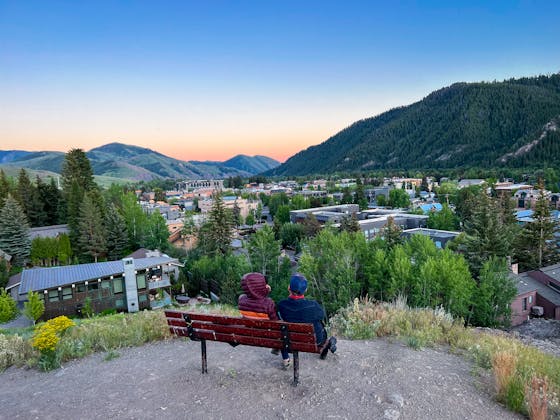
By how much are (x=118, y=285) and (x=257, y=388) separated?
25214 millimetres

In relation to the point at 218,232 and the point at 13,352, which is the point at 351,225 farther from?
the point at 13,352

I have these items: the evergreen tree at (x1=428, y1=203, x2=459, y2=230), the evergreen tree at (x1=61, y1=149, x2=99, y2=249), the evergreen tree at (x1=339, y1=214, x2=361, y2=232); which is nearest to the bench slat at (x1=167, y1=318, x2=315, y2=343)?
the evergreen tree at (x1=339, y1=214, x2=361, y2=232)

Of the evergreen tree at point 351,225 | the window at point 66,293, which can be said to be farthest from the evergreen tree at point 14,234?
the evergreen tree at point 351,225

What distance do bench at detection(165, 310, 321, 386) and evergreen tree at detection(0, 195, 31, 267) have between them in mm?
40717

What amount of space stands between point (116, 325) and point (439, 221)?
177ft

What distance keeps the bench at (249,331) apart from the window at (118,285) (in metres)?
23.9

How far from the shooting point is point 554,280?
2780cm

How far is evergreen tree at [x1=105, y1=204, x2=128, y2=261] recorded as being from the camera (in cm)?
4203


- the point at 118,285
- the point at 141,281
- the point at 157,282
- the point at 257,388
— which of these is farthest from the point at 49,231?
the point at 257,388

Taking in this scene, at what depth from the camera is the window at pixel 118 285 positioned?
→ 87.4 ft

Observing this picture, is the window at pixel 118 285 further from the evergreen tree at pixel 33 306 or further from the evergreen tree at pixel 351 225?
the evergreen tree at pixel 351 225

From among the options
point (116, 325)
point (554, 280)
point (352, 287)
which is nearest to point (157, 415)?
point (116, 325)

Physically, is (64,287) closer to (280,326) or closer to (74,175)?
(280,326)

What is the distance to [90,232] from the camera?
39562 millimetres
